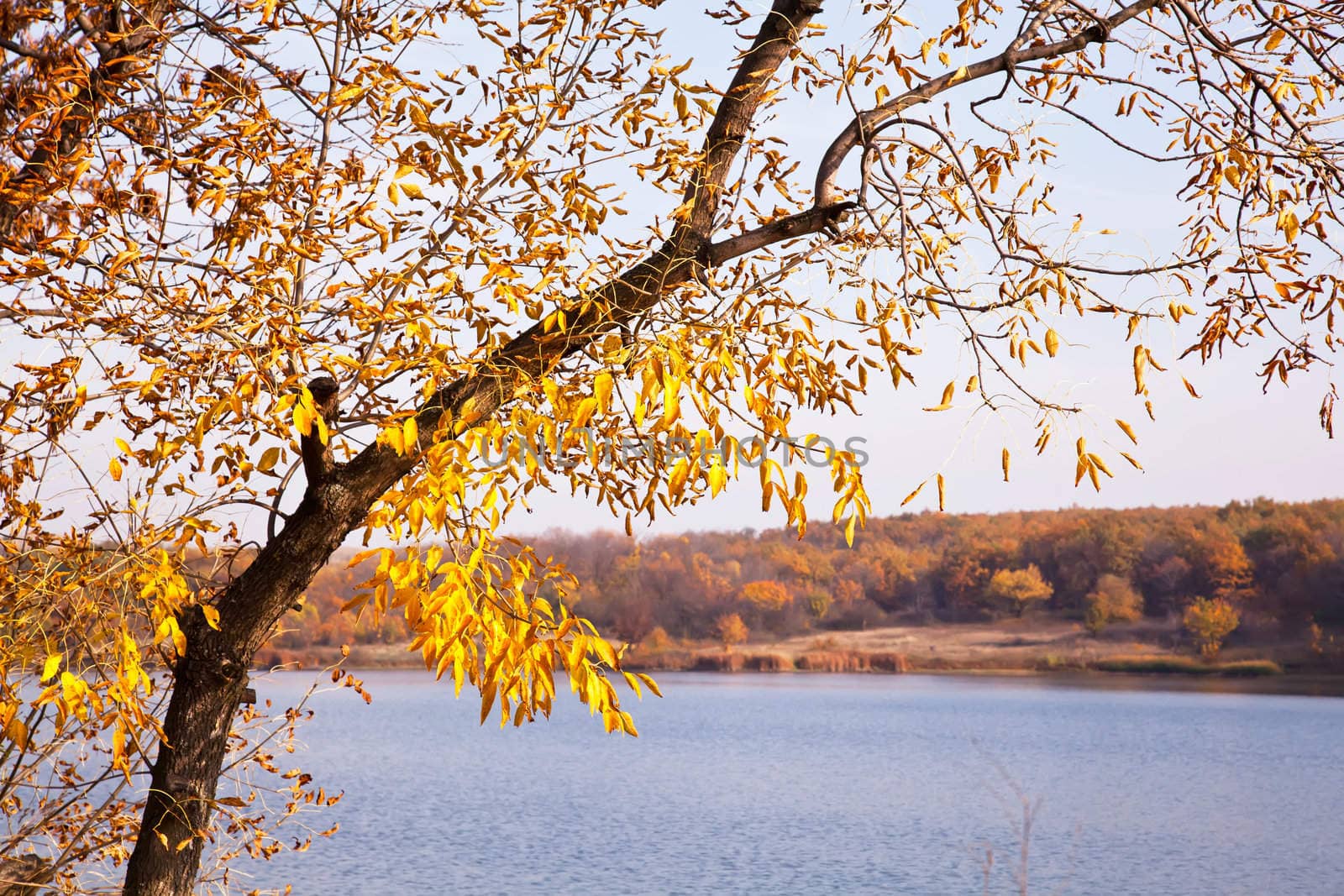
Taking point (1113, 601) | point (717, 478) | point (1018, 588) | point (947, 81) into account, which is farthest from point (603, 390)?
point (1113, 601)

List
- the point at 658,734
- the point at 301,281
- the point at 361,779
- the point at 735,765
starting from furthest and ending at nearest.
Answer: the point at 658,734 < the point at 735,765 < the point at 361,779 < the point at 301,281

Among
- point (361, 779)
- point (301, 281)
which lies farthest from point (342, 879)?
point (301, 281)

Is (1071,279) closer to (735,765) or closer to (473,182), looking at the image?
(473,182)

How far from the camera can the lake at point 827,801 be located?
1219cm

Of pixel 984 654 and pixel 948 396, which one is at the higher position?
pixel 948 396

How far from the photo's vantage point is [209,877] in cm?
433

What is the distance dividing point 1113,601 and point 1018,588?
11.7ft

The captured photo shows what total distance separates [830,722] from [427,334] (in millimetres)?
25282

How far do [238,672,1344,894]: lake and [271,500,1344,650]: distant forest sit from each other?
12.0 m

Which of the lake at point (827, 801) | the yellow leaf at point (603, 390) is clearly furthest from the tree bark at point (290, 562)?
the yellow leaf at point (603, 390)

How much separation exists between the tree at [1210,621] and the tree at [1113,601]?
1887 mm

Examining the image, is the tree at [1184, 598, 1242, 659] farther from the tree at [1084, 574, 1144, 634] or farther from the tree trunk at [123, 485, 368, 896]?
the tree trunk at [123, 485, 368, 896]

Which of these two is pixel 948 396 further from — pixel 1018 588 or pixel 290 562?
pixel 1018 588

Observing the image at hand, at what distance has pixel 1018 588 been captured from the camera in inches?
1754
